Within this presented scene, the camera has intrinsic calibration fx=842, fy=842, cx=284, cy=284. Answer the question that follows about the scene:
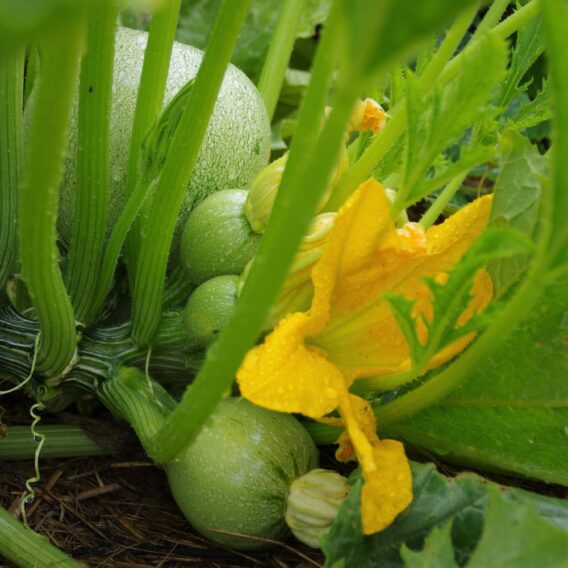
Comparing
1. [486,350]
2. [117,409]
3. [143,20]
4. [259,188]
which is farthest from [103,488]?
[143,20]

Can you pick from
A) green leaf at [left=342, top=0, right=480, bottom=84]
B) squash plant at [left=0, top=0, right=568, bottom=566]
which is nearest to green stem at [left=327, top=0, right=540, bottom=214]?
squash plant at [left=0, top=0, right=568, bottom=566]

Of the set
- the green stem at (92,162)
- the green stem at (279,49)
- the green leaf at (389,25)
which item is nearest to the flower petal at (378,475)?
the green stem at (92,162)

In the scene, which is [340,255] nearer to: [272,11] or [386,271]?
[386,271]

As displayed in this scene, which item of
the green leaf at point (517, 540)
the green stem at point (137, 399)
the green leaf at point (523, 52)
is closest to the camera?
the green leaf at point (517, 540)

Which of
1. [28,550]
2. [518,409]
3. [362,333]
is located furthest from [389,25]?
[28,550]

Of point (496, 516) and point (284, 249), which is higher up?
point (284, 249)

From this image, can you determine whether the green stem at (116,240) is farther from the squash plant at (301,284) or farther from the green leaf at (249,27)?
the green leaf at (249,27)

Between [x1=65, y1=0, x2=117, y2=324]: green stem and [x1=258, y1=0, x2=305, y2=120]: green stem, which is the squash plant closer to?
[x1=65, y1=0, x2=117, y2=324]: green stem
